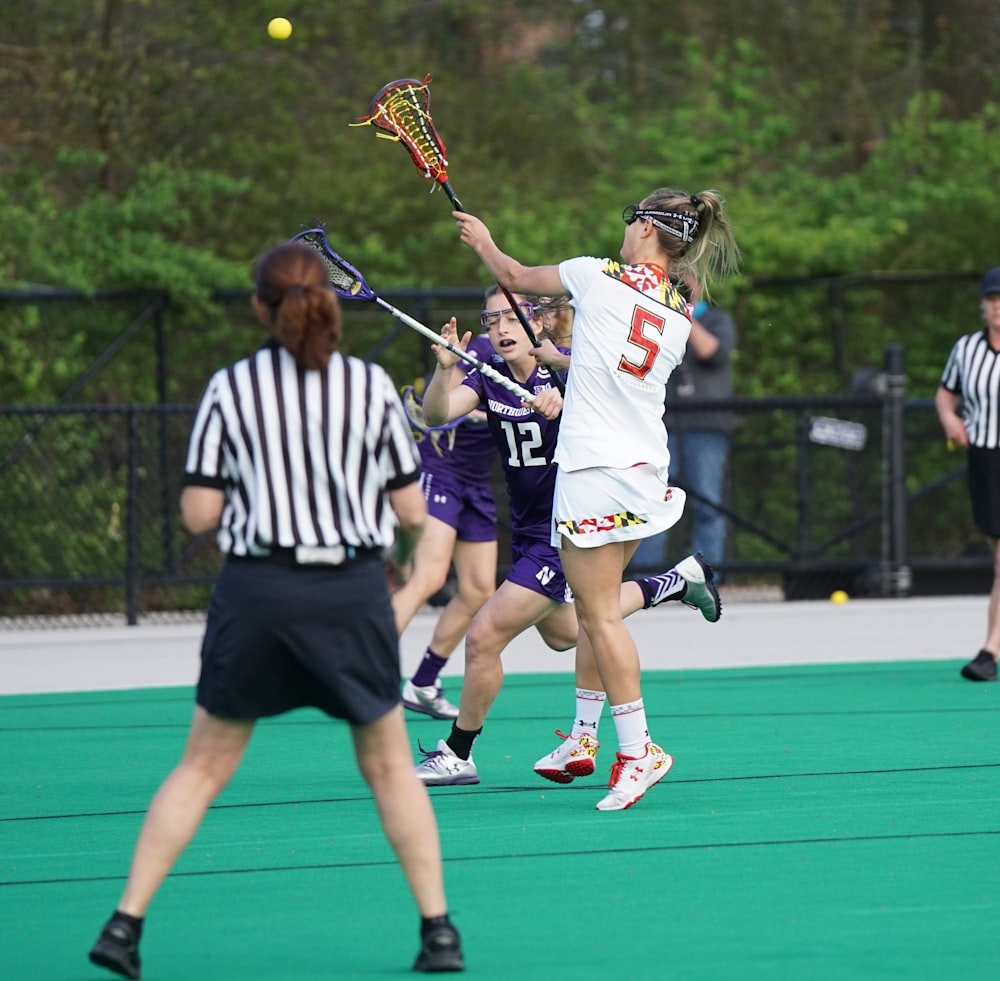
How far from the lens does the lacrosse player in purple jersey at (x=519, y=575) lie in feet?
23.1

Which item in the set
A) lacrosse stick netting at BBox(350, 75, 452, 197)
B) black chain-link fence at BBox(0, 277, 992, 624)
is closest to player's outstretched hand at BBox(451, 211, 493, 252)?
lacrosse stick netting at BBox(350, 75, 452, 197)

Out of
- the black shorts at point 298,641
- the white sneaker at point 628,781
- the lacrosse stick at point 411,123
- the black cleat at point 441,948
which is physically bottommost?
the white sneaker at point 628,781

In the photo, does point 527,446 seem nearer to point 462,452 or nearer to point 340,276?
point 340,276

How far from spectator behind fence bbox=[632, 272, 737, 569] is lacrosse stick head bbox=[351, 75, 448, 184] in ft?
23.5

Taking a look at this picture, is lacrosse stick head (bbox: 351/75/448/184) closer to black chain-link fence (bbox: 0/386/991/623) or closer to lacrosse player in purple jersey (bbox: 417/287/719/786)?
lacrosse player in purple jersey (bbox: 417/287/719/786)

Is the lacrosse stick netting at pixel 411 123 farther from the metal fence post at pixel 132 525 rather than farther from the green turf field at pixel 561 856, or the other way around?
the metal fence post at pixel 132 525

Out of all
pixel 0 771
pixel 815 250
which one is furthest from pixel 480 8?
pixel 0 771

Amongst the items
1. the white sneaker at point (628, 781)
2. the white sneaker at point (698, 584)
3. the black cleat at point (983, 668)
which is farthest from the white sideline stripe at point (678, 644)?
the white sneaker at point (628, 781)

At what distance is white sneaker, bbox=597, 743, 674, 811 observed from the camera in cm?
653

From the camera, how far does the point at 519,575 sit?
23.5 feet

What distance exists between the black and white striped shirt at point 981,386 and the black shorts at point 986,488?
0.21 ft

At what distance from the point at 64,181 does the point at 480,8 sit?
583 centimetres

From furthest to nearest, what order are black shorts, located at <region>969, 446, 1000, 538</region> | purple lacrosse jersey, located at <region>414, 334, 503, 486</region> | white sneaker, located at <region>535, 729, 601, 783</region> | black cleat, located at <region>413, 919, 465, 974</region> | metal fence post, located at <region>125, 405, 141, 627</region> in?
metal fence post, located at <region>125, 405, 141, 627</region>, black shorts, located at <region>969, 446, 1000, 538</region>, purple lacrosse jersey, located at <region>414, 334, 503, 486</region>, white sneaker, located at <region>535, 729, 601, 783</region>, black cleat, located at <region>413, 919, 465, 974</region>

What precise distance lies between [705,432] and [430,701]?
5745mm
